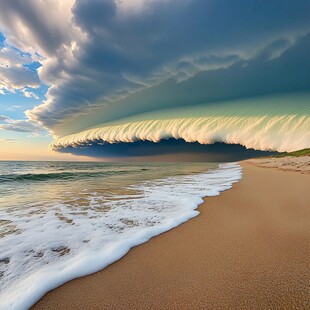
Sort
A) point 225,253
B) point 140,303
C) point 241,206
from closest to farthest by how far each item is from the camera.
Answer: point 140,303 < point 225,253 < point 241,206

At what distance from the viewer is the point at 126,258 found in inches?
86.0

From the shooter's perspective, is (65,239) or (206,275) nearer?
(206,275)

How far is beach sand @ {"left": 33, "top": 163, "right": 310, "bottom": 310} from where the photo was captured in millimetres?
1420

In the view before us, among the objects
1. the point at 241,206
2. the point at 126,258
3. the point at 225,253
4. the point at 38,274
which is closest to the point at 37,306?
the point at 38,274

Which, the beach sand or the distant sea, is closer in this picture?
the beach sand

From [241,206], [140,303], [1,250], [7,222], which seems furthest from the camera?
[241,206]

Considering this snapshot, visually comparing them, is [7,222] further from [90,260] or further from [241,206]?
[241,206]

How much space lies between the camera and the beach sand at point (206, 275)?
142cm

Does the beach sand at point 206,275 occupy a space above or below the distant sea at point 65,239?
above

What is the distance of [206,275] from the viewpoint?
173cm

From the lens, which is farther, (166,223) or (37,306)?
(166,223)

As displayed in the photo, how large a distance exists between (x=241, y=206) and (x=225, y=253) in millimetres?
2483

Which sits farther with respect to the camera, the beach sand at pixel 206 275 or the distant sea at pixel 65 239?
the distant sea at pixel 65 239

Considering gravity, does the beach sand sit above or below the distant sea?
above
